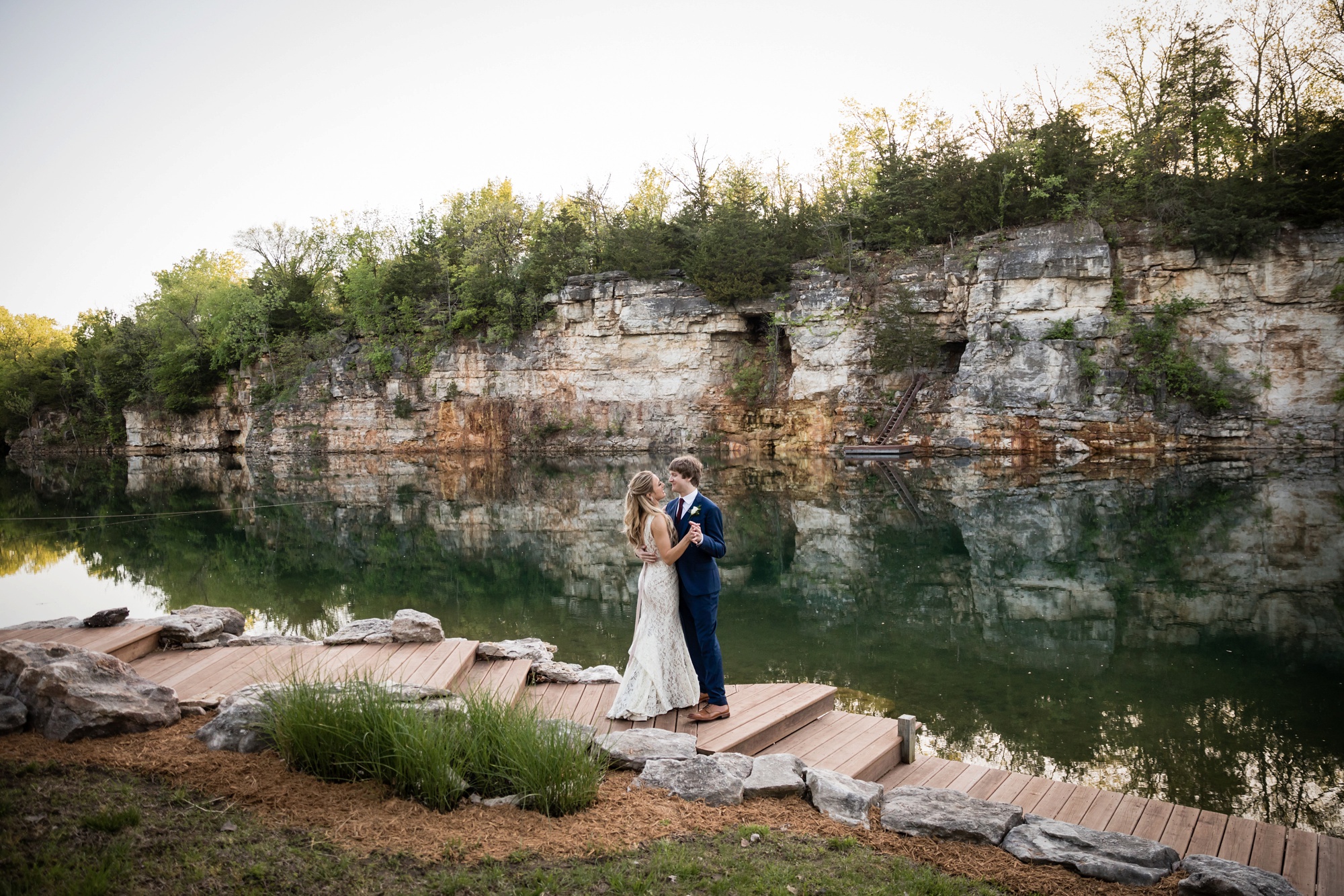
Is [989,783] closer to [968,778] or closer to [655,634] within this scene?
[968,778]

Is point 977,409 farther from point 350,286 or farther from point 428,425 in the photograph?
point 350,286

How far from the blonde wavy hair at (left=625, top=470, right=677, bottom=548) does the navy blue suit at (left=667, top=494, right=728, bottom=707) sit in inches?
5.6

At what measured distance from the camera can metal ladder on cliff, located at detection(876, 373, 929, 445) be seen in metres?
35.6

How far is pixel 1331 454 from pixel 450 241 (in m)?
46.5

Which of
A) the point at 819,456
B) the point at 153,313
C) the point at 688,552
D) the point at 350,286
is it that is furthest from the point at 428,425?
the point at 688,552

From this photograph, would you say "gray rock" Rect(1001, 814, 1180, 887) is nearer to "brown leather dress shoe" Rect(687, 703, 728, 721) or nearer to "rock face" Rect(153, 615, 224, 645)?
"brown leather dress shoe" Rect(687, 703, 728, 721)

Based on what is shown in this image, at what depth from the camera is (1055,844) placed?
164 inches

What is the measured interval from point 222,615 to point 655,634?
18.0ft

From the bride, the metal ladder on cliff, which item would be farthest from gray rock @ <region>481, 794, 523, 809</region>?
the metal ladder on cliff

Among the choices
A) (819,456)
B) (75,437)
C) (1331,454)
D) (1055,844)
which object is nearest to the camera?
(1055,844)

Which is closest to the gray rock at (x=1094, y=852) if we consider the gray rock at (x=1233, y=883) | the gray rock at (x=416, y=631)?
the gray rock at (x=1233, y=883)

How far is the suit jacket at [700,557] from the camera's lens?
580 centimetres

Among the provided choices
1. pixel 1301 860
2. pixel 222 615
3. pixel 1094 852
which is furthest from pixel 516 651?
pixel 1301 860

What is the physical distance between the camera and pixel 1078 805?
4.88m
